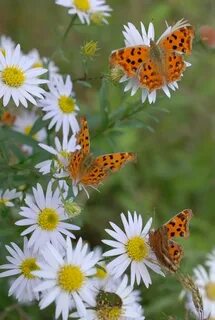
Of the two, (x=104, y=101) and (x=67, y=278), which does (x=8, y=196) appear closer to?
(x=67, y=278)

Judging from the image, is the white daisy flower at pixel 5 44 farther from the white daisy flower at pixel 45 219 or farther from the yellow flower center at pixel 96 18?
the white daisy flower at pixel 45 219

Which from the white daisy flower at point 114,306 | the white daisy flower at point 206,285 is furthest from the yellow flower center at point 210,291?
the white daisy flower at point 114,306

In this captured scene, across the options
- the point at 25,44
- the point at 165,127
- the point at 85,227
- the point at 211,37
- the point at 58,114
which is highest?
the point at 211,37

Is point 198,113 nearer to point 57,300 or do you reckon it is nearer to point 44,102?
point 44,102

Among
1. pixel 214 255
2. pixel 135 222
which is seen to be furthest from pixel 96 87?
pixel 135 222

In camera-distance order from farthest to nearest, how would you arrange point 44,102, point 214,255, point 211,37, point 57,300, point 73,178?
point 214,255 → point 211,37 → point 44,102 → point 73,178 → point 57,300
